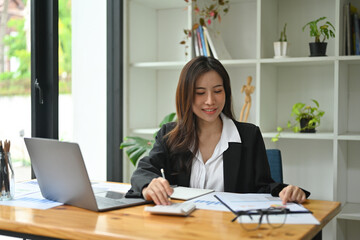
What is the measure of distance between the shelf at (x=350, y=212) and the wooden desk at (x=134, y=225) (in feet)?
4.31

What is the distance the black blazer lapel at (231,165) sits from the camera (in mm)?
2178

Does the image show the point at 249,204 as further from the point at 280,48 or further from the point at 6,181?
the point at 280,48

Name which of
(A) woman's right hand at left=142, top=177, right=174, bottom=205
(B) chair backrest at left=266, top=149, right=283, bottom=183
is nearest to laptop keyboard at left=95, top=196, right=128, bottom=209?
(A) woman's right hand at left=142, top=177, right=174, bottom=205

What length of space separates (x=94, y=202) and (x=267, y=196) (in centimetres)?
66

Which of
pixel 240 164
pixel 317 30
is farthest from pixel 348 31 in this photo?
pixel 240 164

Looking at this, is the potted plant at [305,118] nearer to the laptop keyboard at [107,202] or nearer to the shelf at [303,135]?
→ the shelf at [303,135]

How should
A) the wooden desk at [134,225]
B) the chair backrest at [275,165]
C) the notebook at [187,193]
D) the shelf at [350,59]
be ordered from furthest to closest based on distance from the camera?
the shelf at [350,59] → the chair backrest at [275,165] → the notebook at [187,193] → the wooden desk at [134,225]

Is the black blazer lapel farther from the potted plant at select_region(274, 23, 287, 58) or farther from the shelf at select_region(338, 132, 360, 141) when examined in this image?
the potted plant at select_region(274, 23, 287, 58)

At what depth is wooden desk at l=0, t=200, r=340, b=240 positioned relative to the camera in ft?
4.60

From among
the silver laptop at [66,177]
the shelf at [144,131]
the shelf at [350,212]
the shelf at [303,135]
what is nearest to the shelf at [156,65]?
the shelf at [144,131]

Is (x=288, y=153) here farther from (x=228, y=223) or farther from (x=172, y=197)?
(x=228, y=223)

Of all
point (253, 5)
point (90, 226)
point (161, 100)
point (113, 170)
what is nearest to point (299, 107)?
point (253, 5)

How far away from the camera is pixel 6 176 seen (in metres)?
1.92

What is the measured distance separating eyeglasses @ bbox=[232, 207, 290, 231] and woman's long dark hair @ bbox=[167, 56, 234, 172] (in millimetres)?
670
